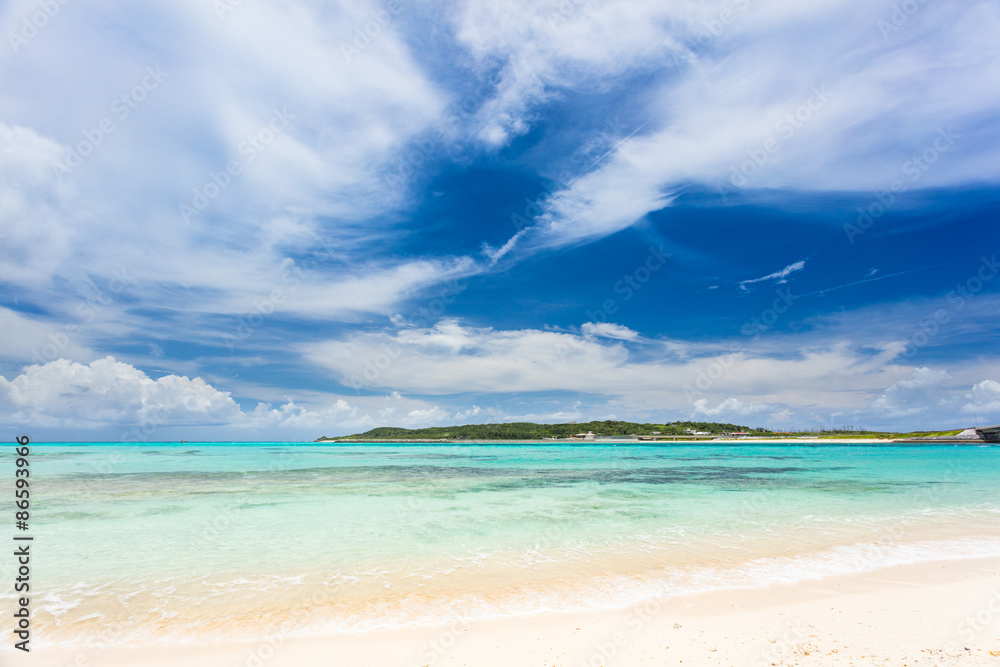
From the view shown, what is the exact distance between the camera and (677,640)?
6.91 m

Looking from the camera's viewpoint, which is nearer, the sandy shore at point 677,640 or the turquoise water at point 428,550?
the sandy shore at point 677,640

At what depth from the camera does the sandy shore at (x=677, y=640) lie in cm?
629

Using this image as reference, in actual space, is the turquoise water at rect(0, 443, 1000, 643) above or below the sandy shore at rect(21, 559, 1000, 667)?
below

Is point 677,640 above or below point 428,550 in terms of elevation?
above

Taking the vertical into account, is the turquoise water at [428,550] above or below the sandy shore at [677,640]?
below

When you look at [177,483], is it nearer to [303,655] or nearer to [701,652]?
[303,655]

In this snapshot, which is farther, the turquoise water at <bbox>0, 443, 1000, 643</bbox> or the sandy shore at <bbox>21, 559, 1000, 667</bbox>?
the turquoise water at <bbox>0, 443, 1000, 643</bbox>

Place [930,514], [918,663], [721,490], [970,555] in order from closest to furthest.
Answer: [918,663]
[970,555]
[930,514]
[721,490]

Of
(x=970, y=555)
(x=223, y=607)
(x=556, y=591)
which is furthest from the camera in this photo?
(x=970, y=555)

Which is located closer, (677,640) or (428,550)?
(677,640)

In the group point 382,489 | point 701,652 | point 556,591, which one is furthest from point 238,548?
point 382,489

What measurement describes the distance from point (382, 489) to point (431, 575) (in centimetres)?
1743

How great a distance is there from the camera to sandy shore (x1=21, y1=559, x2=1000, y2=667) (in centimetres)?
629

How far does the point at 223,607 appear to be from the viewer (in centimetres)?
870
